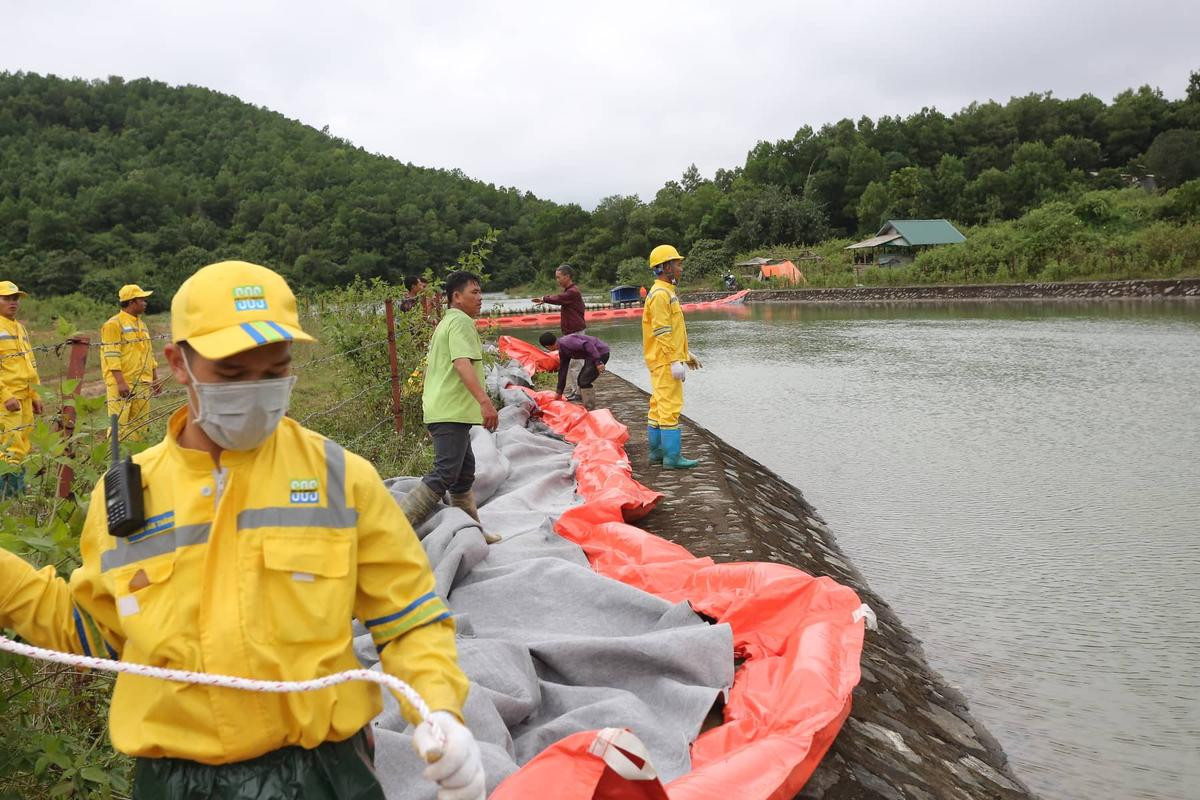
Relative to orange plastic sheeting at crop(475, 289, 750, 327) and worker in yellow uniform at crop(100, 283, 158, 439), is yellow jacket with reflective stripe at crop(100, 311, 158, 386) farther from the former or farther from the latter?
orange plastic sheeting at crop(475, 289, 750, 327)

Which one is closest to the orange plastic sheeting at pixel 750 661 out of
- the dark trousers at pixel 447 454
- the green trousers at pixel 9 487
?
the dark trousers at pixel 447 454

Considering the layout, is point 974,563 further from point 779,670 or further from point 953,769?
point 779,670

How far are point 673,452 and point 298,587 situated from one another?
5.64 m

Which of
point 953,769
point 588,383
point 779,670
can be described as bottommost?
point 953,769

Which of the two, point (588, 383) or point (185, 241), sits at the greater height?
point (185, 241)

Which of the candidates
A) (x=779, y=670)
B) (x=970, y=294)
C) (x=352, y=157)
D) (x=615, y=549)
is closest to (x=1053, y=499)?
(x=615, y=549)

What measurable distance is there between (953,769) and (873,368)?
11927 mm

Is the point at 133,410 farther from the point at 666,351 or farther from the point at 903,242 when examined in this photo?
the point at 903,242

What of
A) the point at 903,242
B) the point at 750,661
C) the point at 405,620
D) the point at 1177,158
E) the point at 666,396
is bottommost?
the point at 750,661

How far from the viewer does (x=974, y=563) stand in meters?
5.93

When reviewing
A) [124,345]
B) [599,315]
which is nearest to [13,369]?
[124,345]

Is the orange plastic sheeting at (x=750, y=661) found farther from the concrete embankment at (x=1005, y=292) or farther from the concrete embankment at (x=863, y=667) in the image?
the concrete embankment at (x=1005, y=292)

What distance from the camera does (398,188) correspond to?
53.3 m

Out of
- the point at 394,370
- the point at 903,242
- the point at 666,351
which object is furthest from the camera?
the point at 903,242
